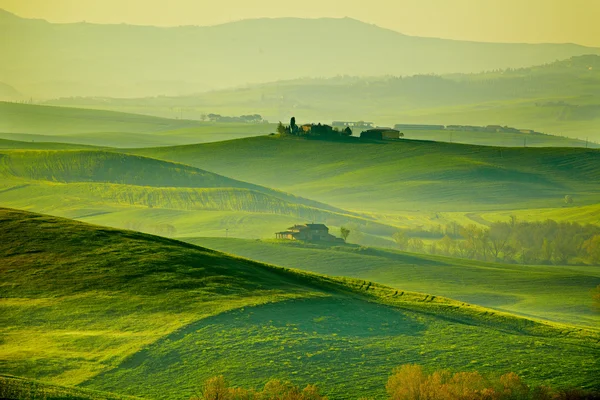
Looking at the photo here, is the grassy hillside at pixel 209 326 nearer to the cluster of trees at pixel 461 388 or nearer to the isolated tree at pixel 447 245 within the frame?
the cluster of trees at pixel 461 388

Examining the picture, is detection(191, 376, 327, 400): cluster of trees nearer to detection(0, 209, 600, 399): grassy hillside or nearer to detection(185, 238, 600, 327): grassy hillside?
detection(0, 209, 600, 399): grassy hillside

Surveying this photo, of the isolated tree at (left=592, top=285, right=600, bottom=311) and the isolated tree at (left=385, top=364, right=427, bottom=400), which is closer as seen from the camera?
the isolated tree at (left=385, top=364, right=427, bottom=400)

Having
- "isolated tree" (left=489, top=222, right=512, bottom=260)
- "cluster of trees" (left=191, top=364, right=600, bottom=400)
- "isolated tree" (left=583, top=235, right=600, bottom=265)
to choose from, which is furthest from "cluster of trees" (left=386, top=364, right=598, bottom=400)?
"isolated tree" (left=489, top=222, right=512, bottom=260)

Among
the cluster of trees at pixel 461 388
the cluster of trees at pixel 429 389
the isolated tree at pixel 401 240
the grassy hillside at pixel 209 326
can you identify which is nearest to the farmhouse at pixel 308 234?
the isolated tree at pixel 401 240

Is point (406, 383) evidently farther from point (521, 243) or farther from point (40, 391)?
point (521, 243)

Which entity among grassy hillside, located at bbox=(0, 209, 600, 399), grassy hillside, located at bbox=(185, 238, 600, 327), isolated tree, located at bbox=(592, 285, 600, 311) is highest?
grassy hillside, located at bbox=(0, 209, 600, 399)

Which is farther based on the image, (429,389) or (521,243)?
(521,243)

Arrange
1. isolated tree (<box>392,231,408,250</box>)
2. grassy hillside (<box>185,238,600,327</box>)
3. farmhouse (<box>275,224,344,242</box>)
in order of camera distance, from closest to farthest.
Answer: grassy hillside (<box>185,238,600,327</box>) < farmhouse (<box>275,224,344,242</box>) < isolated tree (<box>392,231,408,250</box>)

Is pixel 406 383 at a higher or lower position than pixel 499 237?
higher

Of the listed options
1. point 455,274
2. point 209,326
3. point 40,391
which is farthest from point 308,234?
point 40,391
